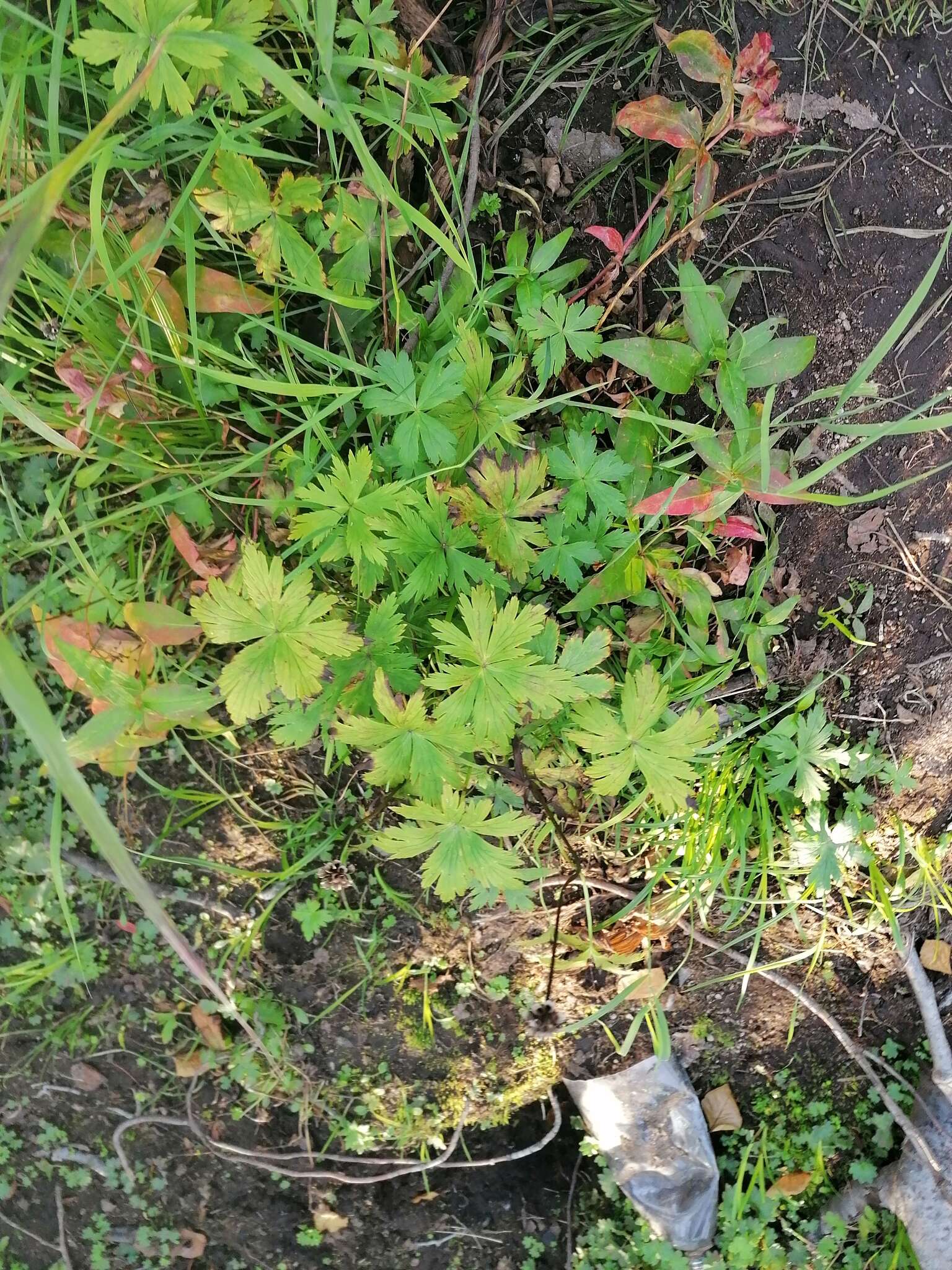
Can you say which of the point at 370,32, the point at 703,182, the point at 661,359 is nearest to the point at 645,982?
the point at 661,359

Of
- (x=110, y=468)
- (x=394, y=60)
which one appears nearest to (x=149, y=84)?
(x=394, y=60)

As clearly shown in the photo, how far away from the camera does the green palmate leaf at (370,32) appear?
1.59m

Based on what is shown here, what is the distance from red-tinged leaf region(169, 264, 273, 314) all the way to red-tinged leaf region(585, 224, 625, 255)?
77 cm

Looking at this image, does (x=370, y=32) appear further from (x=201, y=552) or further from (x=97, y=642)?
(x=97, y=642)

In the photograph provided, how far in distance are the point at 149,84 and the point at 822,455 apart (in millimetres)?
1685

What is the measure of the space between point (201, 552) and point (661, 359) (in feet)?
3.93

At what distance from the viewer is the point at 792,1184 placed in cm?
242

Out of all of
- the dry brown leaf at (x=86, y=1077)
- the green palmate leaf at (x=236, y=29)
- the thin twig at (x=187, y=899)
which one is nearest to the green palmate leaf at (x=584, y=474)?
the green palmate leaf at (x=236, y=29)

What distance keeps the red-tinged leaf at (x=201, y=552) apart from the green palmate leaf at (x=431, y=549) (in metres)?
0.48

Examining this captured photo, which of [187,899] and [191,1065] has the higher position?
[187,899]

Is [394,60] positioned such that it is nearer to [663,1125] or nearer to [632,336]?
[632,336]

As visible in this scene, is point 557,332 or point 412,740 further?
point 557,332

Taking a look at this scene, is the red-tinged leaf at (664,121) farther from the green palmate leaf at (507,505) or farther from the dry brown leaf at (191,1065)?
the dry brown leaf at (191,1065)

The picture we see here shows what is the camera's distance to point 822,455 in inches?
78.8
